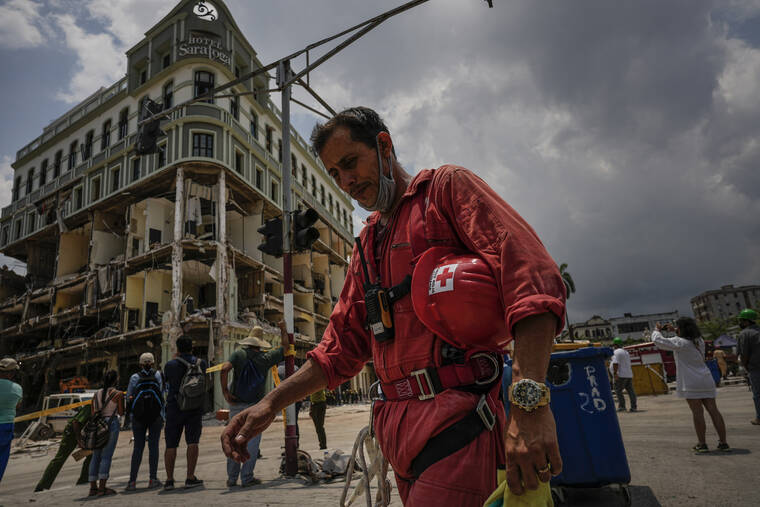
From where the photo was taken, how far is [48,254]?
34.8 m

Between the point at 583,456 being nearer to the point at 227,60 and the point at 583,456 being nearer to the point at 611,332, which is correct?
the point at 227,60

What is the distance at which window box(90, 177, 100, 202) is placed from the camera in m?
29.3

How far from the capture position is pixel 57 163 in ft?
110

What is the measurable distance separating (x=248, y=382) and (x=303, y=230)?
8.28ft

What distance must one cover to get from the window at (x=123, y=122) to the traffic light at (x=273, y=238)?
87.9 ft

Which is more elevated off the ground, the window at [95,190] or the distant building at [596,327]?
the window at [95,190]

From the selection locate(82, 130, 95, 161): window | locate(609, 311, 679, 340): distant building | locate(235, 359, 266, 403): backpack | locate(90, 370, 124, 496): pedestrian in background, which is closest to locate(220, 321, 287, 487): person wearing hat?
locate(235, 359, 266, 403): backpack

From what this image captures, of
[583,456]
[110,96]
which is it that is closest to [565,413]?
[583,456]

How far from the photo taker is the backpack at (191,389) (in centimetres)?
600

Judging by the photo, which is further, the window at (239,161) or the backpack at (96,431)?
the window at (239,161)

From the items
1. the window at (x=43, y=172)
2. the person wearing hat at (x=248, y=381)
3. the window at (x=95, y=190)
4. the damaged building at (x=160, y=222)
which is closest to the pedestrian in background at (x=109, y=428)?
the person wearing hat at (x=248, y=381)

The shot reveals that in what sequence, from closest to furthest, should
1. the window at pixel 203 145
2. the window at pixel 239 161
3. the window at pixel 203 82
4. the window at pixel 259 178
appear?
the window at pixel 203 145, the window at pixel 203 82, the window at pixel 239 161, the window at pixel 259 178

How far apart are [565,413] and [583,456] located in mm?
344

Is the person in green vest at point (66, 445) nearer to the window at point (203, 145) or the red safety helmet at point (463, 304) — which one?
the red safety helmet at point (463, 304)
